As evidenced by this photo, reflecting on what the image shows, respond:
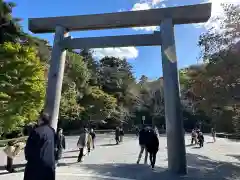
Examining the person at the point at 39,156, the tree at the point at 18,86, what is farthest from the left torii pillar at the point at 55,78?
the tree at the point at 18,86

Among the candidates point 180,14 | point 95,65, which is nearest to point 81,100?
point 95,65

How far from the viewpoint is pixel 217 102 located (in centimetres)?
1401

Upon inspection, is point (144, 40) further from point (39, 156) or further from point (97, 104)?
point (97, 104)

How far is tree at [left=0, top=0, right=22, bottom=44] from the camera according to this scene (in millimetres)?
24344

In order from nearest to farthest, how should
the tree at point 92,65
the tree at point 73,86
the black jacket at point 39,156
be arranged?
the black jacket at point 39,156 → the tree at point 73,86 → the tree at point 92,65

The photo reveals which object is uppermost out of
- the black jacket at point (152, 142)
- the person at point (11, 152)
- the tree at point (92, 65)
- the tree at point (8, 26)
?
the tree at point (92, 65)

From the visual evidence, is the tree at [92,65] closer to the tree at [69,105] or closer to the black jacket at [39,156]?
the tree at [69,105]

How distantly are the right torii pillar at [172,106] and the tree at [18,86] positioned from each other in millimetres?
11003

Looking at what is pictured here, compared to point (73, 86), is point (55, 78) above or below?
below

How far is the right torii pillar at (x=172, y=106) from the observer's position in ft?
32.6

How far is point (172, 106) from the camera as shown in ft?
33.4

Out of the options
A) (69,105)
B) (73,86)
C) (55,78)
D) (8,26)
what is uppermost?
(8,26)

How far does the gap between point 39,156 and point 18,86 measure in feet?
54.8

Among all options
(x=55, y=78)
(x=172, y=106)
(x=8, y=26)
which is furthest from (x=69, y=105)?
(x=172, y=106)
